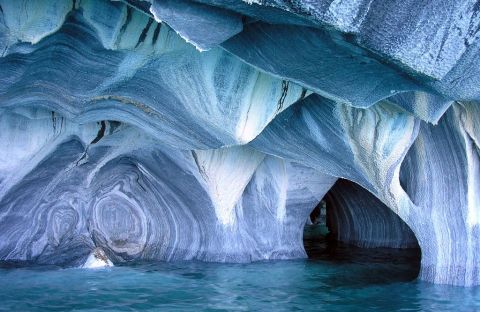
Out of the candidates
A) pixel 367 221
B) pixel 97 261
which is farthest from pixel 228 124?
pixel 367 221

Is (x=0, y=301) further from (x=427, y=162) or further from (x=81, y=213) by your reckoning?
(x=427, y=162)

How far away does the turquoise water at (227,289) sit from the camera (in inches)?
224

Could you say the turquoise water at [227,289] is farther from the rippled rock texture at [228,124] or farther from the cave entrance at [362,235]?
the cave entrance at [362,235]

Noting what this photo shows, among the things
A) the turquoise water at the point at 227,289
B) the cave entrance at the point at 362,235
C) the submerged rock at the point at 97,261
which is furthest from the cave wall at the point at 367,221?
the submerged rock at the point at 97,261

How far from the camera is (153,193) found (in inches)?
352

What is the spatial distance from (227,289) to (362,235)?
5954 millimetres

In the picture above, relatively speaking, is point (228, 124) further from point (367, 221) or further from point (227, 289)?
point (367, 221)

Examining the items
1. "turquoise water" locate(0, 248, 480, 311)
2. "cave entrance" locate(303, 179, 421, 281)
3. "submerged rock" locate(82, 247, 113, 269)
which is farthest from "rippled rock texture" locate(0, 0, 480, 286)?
"turquoise water" locate(0, 248, 480, 311)

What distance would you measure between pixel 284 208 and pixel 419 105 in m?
3.70

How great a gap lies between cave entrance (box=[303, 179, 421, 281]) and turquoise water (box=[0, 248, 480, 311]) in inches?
55.8

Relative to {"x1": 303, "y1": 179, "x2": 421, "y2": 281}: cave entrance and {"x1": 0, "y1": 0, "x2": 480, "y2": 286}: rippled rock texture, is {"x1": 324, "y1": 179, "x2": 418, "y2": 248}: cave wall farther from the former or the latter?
{"x1": 0, "y1": 0, "x2": 480, "y2": 286}: rippled rock texture

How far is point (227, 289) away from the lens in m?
6.53

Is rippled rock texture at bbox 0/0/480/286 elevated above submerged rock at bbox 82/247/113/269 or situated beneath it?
elevated above

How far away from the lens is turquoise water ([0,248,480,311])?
5684 millimetres
